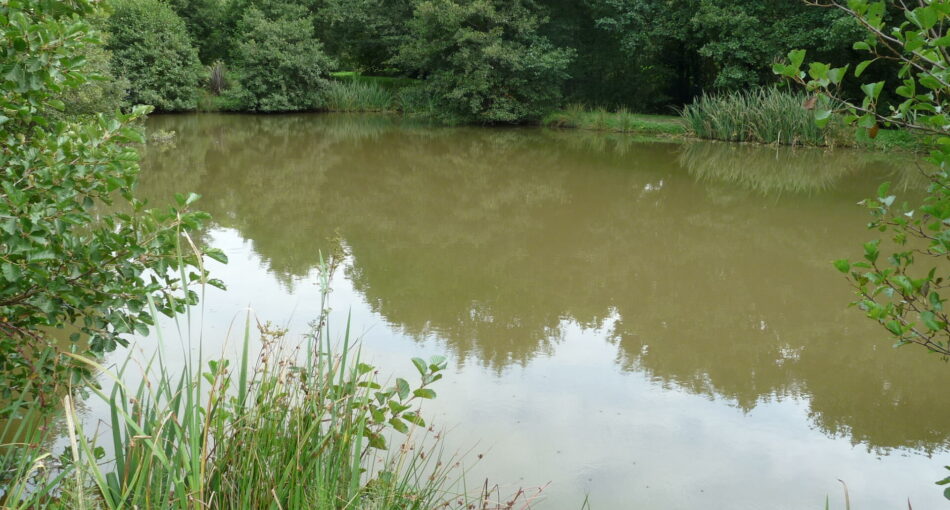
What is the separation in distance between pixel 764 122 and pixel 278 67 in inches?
448

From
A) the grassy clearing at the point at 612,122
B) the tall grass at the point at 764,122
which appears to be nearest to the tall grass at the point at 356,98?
the grassy clearing at the point at 612,122

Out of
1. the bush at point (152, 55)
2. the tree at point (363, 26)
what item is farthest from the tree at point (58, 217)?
the tree at point (363, 26)

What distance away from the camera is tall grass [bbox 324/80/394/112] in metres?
20.7

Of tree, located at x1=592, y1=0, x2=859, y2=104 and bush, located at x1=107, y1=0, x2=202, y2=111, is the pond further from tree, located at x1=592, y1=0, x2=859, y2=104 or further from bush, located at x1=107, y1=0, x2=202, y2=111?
bush, located at x1=107, y1=0, x2=202, y2=111

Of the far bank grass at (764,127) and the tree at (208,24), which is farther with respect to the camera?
the tree at (208,24)

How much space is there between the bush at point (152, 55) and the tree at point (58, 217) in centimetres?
1612

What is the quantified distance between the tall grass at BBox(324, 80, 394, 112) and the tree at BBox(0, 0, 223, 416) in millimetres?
18717

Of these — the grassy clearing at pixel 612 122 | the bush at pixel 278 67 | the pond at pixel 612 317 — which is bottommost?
the grassy clearing at pixel 612 122

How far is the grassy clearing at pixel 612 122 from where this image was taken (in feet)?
55.8

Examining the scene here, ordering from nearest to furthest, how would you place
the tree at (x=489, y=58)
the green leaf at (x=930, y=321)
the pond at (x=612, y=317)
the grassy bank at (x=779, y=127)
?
the green leaf at (x=930, y=321), the pond at (x=612, y=317), the grassy bank at (x=779, y=127), the tree at (x=489, y=58)

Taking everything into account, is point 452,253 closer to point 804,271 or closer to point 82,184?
point 804,271

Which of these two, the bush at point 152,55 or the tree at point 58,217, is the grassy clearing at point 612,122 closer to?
the bush at point 152,55

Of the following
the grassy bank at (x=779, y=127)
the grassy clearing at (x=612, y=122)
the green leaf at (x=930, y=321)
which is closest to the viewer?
the green leaf at (x=930, y=321)

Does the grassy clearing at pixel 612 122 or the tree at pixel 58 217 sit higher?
the tree at pixel 58 217
